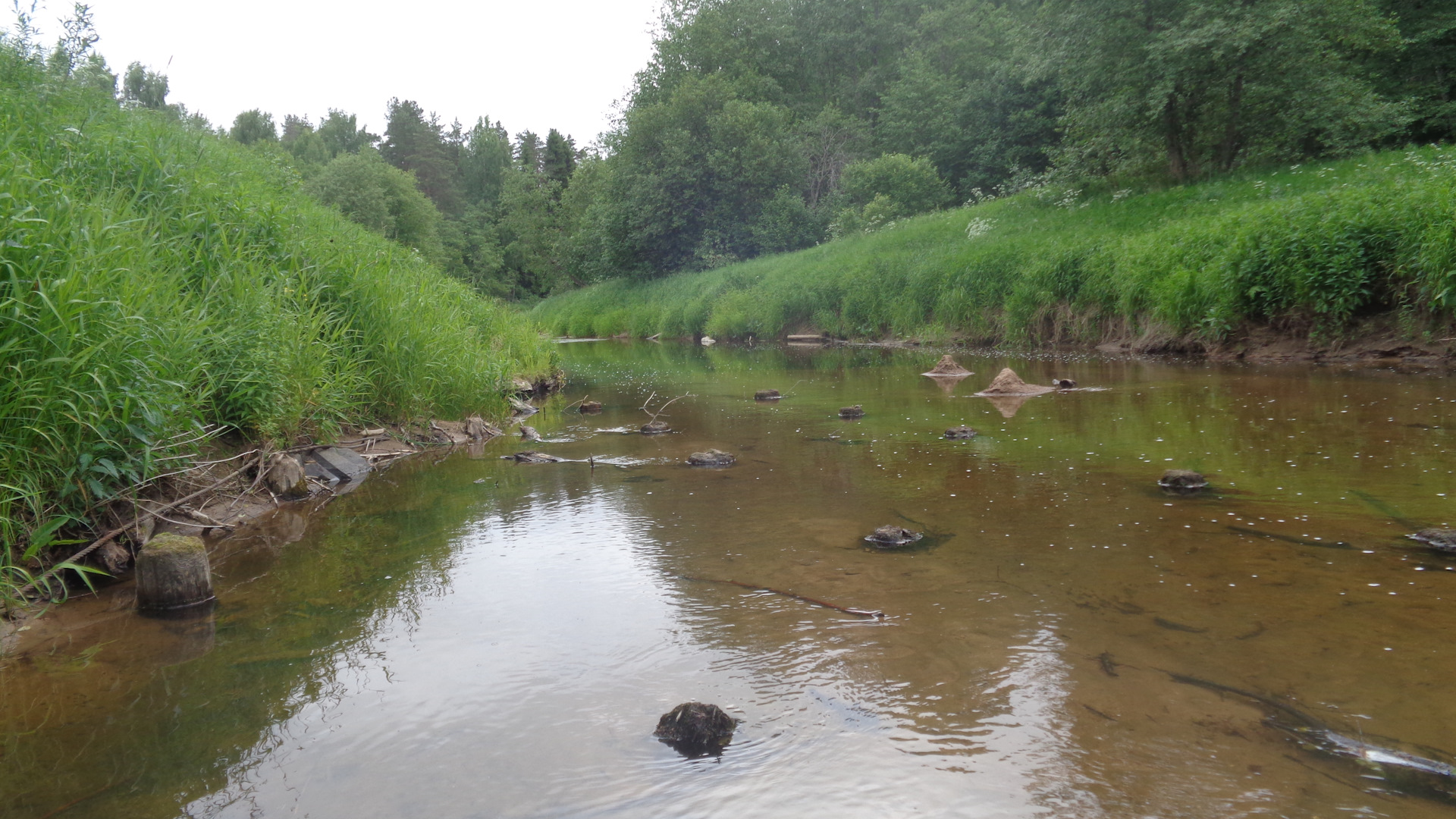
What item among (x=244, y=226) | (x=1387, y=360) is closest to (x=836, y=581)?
(x=244, y=226)

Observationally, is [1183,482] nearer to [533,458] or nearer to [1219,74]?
[533,458]

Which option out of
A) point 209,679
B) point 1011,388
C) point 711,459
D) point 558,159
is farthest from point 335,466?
point 558,159

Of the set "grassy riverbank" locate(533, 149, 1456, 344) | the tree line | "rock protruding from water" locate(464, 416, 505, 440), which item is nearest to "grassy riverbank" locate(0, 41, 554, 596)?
Answer: "rock protruding from water" locate(464, 416, 505, 440)

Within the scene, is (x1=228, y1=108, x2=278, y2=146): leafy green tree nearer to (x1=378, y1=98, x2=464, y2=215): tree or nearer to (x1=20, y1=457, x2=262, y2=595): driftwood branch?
(x1=378, y1=98, x2=464, y2=215): tree

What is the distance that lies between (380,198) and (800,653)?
38.7 metres

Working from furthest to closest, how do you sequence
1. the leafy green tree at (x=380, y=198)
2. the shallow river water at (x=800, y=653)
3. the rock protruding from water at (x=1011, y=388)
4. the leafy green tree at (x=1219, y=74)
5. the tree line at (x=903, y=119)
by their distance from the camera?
1. the leafy green tree at (x=380, y=198)
2. the tree line at (x=903, y=119)
3. the leafy green tree at (x=1219, y=74)
4. the rock protruding from water at (x=1011, y=388)
5. the shallow river water at (x=800, y=653)

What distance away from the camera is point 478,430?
30.1 feet

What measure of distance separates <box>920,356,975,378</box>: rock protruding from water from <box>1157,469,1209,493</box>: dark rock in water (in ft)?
24.6

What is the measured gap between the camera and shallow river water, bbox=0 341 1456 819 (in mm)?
2369

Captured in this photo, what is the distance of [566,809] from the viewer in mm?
2283

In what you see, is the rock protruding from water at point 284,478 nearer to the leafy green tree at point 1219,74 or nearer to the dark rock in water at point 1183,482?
the dark rock in water at point 1183,482

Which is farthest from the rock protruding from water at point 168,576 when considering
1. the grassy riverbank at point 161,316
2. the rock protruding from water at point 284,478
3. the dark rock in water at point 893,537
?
the dark rock in water at point 893,537

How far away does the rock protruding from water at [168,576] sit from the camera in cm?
395

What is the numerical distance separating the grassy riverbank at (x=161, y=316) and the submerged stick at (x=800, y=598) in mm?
2853
